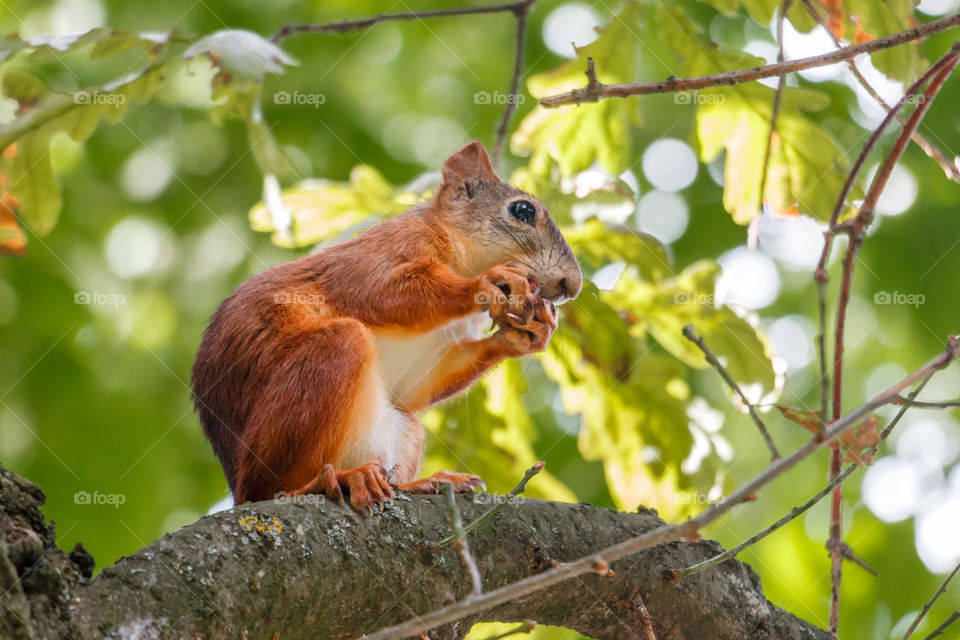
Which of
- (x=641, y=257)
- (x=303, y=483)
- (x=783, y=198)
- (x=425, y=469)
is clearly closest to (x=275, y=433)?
(x=303, y=483)

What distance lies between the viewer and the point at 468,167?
323 centimetres

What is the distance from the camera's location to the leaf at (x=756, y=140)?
2998mm

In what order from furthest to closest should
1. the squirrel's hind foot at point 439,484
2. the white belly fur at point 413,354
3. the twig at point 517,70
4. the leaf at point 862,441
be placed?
the twig at point 517,70 < the white belly fur at point 413,354 < the squirrel's hind foot at point 439,484 < the leaf at point 862,441

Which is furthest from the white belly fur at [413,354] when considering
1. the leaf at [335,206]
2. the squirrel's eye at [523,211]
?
the leaf at [335,206]

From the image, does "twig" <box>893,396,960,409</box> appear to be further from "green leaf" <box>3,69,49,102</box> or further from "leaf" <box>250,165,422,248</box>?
"green leaf" <box>3,69,49,102</box>

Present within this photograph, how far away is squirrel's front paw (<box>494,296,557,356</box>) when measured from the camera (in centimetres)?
255

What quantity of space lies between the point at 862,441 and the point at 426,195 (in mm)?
2421

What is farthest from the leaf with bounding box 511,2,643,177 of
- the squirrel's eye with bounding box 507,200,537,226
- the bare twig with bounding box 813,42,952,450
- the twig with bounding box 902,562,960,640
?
the twig with bounding box 902,562,960,640

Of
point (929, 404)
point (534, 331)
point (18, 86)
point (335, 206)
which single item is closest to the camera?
point (929, 404)

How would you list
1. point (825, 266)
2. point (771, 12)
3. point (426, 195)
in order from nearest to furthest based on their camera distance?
point (825, 266) → point (771, 12) → point (426, 195)

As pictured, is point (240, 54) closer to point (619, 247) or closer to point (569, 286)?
point (569, 286)

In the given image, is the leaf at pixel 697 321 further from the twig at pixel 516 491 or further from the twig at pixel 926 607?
the twig at pixel 516 491

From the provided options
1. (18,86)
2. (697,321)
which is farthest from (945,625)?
(18,86)

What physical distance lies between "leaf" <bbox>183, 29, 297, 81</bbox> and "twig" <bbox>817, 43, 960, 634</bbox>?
1.58 meters
